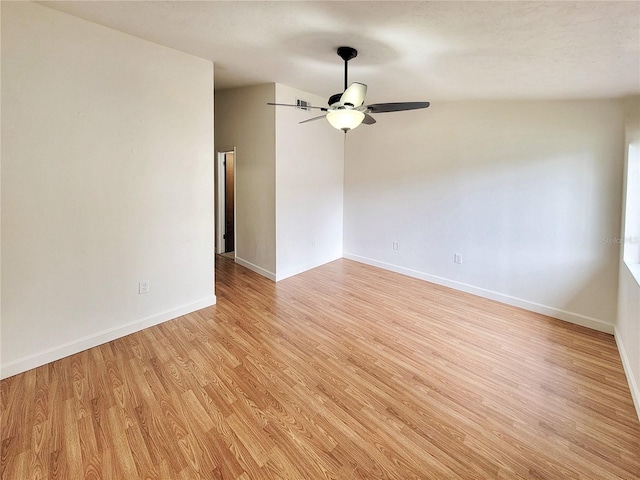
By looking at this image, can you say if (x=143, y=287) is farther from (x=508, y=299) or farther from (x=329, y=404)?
(x=508, y=299)

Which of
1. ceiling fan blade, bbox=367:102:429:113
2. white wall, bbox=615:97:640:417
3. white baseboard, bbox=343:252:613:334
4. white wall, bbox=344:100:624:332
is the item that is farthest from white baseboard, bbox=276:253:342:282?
white wall, bbox=615:97:640:417

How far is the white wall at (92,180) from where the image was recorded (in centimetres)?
210

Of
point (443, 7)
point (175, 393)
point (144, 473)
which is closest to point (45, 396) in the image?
point (175, 393)

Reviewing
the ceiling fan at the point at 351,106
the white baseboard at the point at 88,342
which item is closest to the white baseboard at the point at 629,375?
the ceiling fan at the point at 351,106

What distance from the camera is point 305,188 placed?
177 inches

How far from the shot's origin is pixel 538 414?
188 centimetres

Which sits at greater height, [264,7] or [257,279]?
[264,7]

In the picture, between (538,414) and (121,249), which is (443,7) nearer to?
(538,414)

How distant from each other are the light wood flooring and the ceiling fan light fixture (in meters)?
1.91

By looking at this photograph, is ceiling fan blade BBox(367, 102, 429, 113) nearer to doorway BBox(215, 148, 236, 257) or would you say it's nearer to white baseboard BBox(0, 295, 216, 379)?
white baseboard BBox(0, 295, 216, 379)

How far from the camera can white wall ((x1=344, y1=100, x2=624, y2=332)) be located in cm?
290

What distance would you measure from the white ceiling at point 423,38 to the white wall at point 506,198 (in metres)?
0.43

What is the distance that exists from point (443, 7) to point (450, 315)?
2.80 meters

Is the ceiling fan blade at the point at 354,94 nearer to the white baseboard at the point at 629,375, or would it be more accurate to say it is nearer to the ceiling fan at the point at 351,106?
the ceiling fan at the point at 351,106
